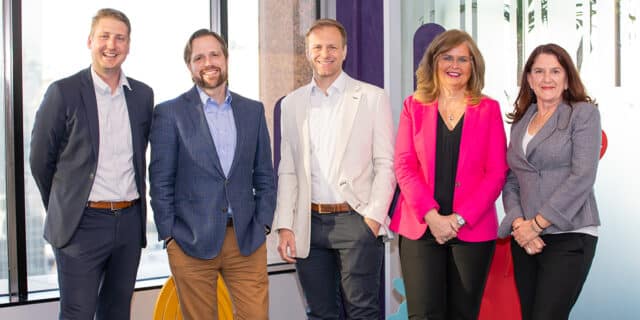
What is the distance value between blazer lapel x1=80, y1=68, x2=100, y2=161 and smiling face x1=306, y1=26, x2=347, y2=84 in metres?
0.96

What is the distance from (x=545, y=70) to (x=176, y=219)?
A: 1.63 m

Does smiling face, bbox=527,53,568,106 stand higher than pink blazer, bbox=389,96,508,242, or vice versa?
smiling face, bbox=527,53,568,106

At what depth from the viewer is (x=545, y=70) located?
2.74 m

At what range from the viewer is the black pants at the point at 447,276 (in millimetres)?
2754

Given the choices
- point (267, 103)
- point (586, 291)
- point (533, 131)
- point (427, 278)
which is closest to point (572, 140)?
point (533, 131)

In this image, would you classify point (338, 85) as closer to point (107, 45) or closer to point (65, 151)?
point (107, 45)

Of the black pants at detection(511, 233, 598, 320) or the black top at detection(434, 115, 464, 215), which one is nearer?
the black pants at detection(511, 233, 598, 320)

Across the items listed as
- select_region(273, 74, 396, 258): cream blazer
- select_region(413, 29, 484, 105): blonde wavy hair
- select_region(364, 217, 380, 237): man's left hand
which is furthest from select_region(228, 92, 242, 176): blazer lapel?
select_region(413, 29, 484, 105): blonde wavy hair

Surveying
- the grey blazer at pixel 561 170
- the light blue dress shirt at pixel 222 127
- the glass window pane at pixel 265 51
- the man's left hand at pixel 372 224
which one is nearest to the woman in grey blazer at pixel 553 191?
the grey blazer at pixel 561 170

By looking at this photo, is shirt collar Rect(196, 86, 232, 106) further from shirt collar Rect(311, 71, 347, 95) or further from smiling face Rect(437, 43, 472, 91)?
smiling face Rect(437, 43, 472, 91)

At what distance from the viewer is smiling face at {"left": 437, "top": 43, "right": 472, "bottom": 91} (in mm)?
2852

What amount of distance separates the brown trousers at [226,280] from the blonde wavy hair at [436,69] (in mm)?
983

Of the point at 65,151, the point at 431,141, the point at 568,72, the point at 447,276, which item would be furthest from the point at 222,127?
the point at 568,72

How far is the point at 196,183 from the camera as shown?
289cm
